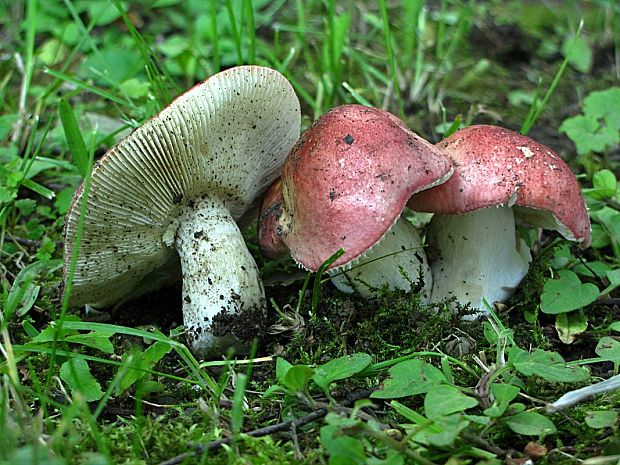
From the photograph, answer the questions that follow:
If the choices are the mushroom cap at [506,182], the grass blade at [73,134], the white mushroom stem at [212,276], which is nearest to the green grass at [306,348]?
the grass blade at [73,134]

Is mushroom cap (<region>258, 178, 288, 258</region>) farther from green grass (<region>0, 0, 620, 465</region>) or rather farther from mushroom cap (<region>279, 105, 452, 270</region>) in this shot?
green grass (<region>0, 0, 620, 465</region>)

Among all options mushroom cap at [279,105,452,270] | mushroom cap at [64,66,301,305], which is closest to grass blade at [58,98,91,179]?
mushroom cap at [64,66,301,305]

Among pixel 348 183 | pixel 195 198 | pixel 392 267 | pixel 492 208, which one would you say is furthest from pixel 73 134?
pixel 492 208

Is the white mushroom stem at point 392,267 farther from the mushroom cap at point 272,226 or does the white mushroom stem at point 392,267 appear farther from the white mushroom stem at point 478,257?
the mushroom cap at point 272,226

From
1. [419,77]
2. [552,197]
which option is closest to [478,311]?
[552,197]

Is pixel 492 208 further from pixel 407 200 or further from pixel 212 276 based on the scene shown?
pixel 212 276

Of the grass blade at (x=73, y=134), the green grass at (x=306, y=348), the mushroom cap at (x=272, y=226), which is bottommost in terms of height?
the green grass at (x=306, y=348)
